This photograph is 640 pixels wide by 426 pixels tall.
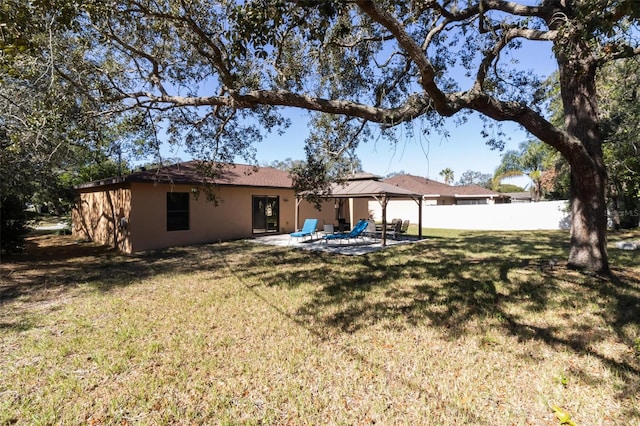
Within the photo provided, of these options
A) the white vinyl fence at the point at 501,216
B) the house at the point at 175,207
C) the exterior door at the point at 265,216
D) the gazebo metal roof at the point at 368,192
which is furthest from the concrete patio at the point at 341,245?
the white vinyl fence at the point at 501,216

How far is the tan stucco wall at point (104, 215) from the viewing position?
41.7ft

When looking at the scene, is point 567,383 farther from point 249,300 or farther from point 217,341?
point 249,300

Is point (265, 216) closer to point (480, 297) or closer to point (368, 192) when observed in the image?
point (368, 192)

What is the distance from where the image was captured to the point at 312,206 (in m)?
19.3

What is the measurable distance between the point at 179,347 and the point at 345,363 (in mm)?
2131

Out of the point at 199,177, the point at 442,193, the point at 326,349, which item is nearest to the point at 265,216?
the point at 199,177

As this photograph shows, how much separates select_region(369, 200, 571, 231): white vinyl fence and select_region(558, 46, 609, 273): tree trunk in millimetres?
15074

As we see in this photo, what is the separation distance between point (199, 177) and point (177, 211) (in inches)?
68.6

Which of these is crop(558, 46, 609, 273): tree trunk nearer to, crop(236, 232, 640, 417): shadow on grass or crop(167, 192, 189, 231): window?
crop(236, 232, 640, 417): shadow on grass

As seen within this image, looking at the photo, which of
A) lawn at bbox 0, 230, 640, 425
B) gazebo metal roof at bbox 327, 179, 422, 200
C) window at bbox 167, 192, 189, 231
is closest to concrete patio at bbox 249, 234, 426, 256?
gazebo metal roof at bbox 327, 179, 422, 200

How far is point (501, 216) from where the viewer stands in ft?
71.7

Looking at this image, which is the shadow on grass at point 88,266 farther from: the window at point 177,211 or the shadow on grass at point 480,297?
the shadow on grass at point 480,297

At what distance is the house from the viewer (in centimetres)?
1241

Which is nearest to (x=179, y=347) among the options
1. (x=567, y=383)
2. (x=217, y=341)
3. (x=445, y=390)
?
(x=217, y=341)
